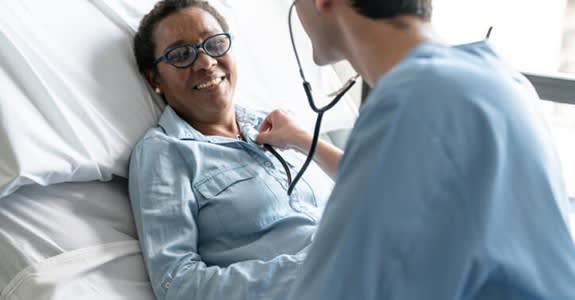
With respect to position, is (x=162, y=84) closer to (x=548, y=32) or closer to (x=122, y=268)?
(x=122, y=268)

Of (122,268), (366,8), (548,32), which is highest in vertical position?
(366,8)

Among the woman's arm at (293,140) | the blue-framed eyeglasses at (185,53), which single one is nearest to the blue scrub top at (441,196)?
the woman's arm at (293,140)

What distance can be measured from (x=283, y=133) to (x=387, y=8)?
0.76 m

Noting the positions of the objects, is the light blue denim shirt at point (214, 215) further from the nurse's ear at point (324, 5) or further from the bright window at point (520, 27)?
the bright window at point (520, 27)

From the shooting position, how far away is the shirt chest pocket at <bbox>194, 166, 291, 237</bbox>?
1462mm

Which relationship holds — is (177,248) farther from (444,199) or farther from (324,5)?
(444,199)

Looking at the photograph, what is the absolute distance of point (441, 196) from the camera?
28.7 inches

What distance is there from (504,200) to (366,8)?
1.02ft

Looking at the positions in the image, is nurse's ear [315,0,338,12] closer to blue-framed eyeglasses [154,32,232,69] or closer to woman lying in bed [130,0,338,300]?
woman lying in bed [130,0,338,300]

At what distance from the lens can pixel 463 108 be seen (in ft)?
2.43

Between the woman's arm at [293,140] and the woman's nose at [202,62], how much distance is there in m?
0.20

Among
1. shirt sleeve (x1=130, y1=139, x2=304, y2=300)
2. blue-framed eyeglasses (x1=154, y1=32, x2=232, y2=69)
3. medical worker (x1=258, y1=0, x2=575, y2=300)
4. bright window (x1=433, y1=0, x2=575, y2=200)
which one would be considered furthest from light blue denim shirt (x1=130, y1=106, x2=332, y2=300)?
bright window (x1=433, y1=0, x2=575, y2=200)

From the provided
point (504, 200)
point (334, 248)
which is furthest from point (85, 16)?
point (504, 200)

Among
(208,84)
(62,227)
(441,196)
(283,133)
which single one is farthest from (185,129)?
(441,196)
